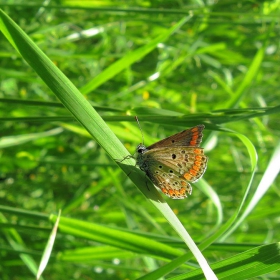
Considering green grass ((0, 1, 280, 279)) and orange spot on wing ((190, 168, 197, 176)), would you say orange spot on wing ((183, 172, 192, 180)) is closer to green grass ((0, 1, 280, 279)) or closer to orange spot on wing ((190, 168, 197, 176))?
orange spot on wing ((190, 168, 197, 176))

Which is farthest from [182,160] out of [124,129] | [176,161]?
[124,129]

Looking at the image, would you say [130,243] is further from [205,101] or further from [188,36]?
[205,101]

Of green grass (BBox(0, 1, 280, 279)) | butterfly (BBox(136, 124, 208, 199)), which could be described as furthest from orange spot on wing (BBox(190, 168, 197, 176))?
green grass (BBox(0, 1, 280, 279))

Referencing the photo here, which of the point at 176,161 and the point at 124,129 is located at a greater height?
the point at 124,129

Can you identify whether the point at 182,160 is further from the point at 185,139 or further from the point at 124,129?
the point at 124,129

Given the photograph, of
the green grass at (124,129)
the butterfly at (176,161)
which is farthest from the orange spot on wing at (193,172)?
the green grass at (124,129)
